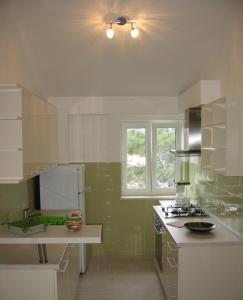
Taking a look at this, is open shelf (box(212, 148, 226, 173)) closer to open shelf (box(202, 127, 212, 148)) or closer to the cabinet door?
open shelf (box(202, 127, 212, 148))

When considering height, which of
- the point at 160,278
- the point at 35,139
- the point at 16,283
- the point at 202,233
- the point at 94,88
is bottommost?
the point at 160,278

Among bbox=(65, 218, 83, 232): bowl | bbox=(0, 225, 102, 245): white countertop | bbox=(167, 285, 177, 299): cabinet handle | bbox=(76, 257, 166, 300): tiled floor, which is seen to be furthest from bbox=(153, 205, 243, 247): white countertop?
bbox=(76, 257, 166, 300): tiled floor

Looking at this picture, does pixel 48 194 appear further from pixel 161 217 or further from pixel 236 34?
pixel 236 34

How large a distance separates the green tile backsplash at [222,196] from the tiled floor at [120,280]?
1192 mm

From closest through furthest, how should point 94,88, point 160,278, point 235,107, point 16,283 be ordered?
point 16,283 → point 235,107 → point 160,278 → point 94,88

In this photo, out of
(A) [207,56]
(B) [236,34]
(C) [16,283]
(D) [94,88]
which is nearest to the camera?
(C) [16,283]

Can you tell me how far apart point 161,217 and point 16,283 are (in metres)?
1.79

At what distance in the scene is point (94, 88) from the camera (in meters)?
4.36

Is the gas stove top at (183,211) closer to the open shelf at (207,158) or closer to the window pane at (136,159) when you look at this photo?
the open shelf at (207,158)

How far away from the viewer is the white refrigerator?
13.6 feet

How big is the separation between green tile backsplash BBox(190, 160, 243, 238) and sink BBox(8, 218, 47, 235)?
1.78 m

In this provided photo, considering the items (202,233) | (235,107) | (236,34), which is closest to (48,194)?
(202,233)

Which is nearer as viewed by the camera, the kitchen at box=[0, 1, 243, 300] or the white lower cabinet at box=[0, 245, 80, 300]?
the white lower cabinet at box=[0, 245, 80, 300]

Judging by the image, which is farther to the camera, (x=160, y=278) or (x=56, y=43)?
(x=160, y=278)
